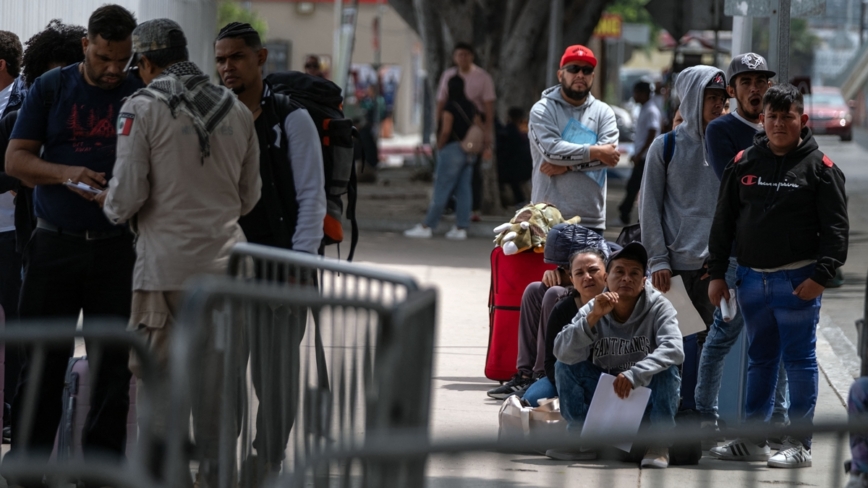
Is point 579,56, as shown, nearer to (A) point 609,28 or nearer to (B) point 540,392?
(B) point 540,392

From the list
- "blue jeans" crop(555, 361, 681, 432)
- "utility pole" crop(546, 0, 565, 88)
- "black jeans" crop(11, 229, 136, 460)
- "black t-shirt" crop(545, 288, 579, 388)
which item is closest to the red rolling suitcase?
"black t-shirt" crop(545, 288, 579, 388)

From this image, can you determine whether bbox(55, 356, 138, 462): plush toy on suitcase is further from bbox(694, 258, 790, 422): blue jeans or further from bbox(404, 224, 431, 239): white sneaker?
bbox(404, 224, 431, 239): white sneaker

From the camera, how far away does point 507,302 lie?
700 cm

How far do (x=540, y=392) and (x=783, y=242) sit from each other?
139 centimetres

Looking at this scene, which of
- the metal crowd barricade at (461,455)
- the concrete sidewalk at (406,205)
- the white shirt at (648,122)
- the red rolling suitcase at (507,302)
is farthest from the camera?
the white shirt at (648,122)

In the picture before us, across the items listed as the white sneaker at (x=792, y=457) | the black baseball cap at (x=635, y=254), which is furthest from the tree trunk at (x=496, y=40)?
the white sneaker at (x=792, y=457)

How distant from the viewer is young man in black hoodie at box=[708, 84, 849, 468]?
5.34m

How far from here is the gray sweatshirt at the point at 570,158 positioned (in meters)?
7.09

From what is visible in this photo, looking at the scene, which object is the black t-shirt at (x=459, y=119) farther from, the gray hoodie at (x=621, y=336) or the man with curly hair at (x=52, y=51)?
the man with curly hair at (x=52, y=51)

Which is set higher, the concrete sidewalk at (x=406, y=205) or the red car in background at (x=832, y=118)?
the red car in background at (x=832, y=118)

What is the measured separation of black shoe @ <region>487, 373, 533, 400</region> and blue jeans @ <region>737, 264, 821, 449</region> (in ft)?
4.57

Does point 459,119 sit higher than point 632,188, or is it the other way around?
point 459,119

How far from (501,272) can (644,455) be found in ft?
5.73

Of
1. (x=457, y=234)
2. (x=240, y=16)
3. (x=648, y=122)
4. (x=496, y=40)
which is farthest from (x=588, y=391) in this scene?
(x=240, y=16)
